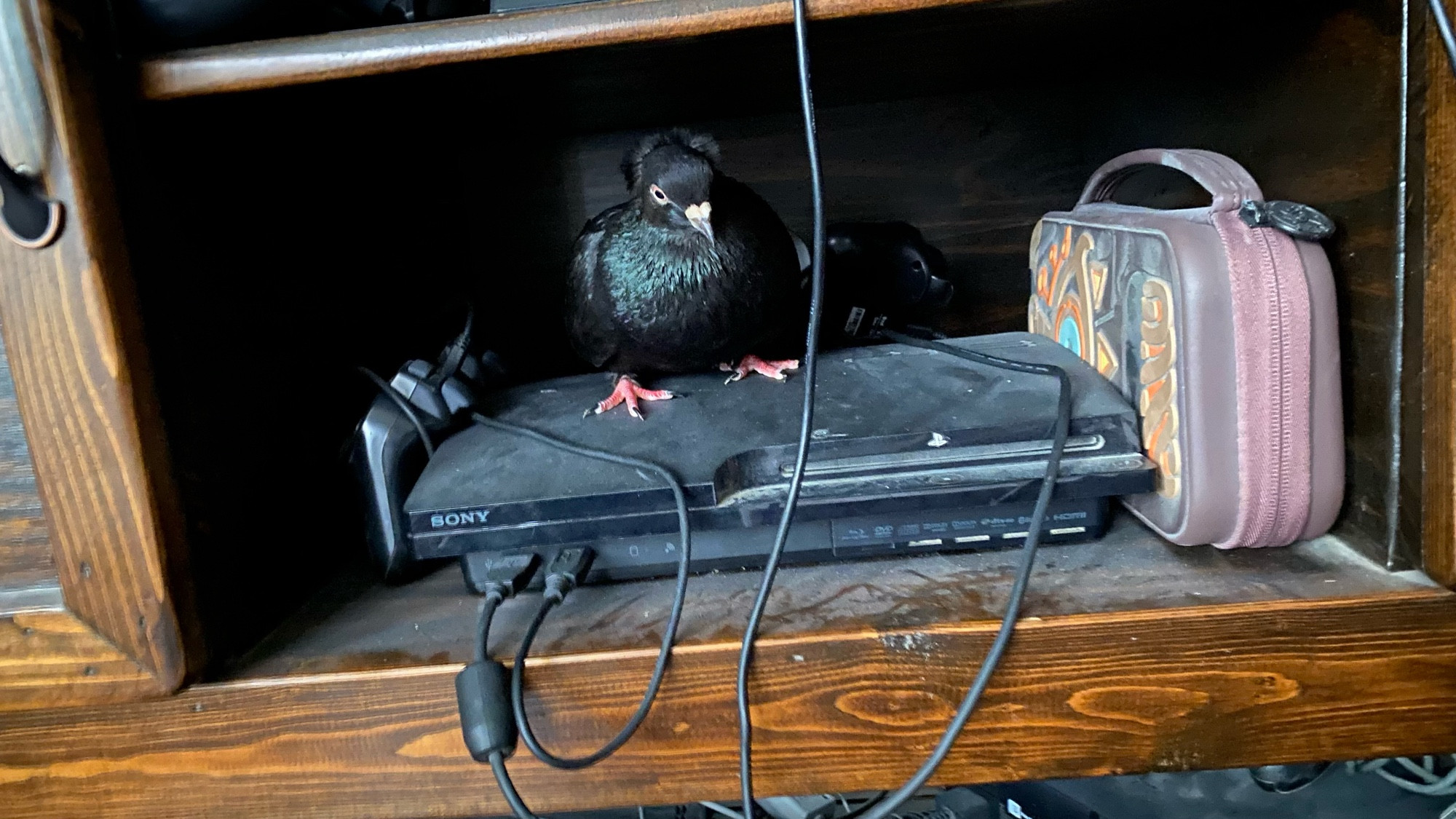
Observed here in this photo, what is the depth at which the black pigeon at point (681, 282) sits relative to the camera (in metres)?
0.68

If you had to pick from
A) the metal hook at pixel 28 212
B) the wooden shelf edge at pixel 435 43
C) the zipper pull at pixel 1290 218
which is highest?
the wooden shelf edge at pixel 435 43

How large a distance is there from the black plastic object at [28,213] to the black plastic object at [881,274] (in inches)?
25.7

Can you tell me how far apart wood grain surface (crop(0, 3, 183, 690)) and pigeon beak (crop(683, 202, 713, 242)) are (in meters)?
0.42

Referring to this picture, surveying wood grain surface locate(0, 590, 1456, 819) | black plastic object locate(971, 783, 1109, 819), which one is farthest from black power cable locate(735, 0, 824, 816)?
black plastic object locate(971, 783, 1109, 819)

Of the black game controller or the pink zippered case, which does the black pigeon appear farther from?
the pink zippered case

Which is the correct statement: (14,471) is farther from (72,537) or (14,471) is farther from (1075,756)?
(1075,756)

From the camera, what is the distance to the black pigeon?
68cm

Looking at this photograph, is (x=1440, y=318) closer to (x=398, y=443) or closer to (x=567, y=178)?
(x=398, y=443)

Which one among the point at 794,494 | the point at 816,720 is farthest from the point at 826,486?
the point at 816,720

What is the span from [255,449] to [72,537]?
0.40 feet

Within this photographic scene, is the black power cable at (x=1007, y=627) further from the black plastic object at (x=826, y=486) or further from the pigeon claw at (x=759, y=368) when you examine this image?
the pigeon claw at (x=759, y=368)

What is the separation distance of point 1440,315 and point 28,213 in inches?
30.6

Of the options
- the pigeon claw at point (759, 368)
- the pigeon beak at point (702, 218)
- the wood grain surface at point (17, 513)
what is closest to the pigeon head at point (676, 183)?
the pigeon beak at point (702, 218)

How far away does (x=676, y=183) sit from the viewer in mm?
690
